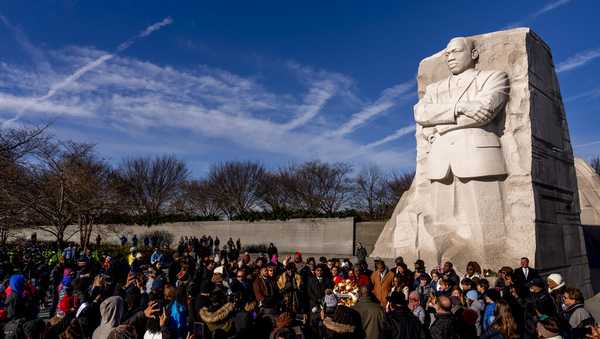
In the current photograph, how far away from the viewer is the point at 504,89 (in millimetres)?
9234

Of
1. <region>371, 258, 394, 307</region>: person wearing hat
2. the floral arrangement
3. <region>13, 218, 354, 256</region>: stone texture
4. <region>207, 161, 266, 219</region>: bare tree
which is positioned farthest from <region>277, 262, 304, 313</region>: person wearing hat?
<region>207, 161, 266, 219</region>: bare tree

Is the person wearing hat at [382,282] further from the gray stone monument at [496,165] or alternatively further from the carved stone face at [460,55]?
the carved stone face at [460,55]

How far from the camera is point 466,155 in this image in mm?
9195

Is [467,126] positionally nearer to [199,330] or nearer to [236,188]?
[199,330]

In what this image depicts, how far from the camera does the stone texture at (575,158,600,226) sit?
1677 centimetres

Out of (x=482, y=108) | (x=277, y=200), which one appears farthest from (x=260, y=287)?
(x=277, y=200)

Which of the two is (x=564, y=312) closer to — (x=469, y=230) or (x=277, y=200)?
(x=469, y=230)

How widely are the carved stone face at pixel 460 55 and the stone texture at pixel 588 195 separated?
1101 cm

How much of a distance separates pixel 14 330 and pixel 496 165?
8.70 metres

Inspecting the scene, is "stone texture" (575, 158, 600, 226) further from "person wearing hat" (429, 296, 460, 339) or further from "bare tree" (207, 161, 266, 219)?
"bare tree" (207, 161, 266, 219)

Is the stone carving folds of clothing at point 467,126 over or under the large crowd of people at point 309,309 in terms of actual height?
over

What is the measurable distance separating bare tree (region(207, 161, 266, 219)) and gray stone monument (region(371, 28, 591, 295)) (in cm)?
3404

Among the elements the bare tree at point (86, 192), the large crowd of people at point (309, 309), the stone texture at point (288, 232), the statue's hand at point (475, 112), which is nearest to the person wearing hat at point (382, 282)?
the large crowd of people at point (309, 309)

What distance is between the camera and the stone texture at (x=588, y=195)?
16.8 m
